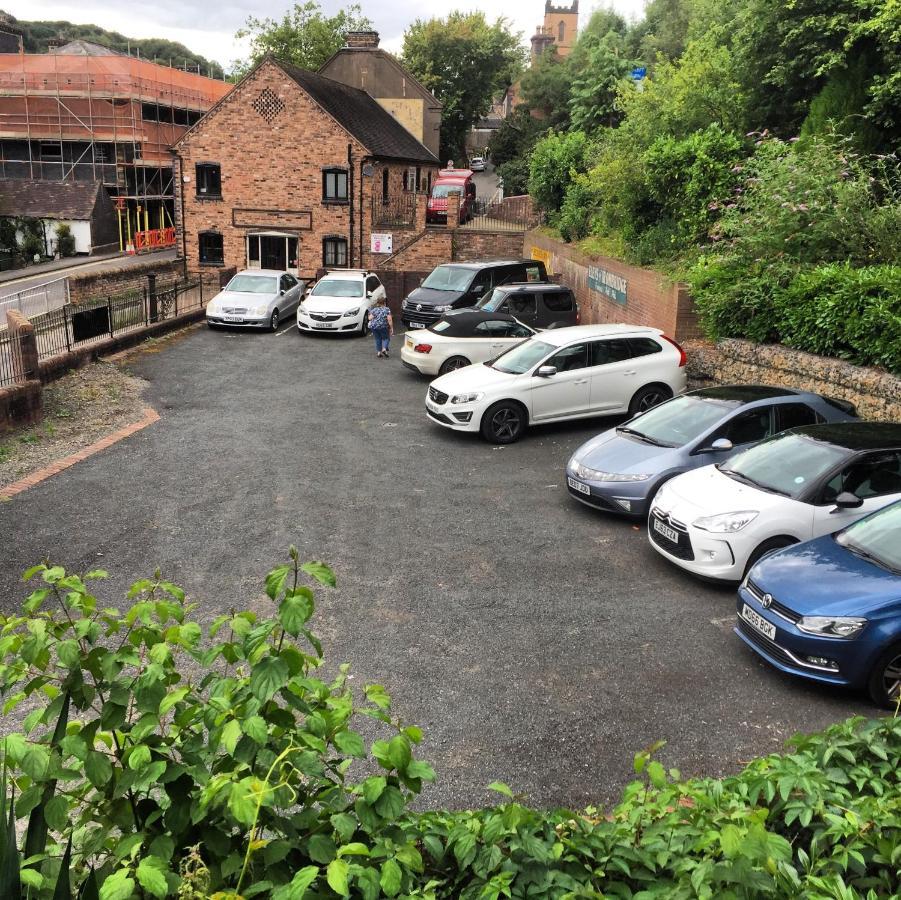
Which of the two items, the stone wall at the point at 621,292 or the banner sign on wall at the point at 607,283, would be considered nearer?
the stone wall at the point at 621,292

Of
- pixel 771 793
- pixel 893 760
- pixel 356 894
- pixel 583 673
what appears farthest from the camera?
pixel 583 673

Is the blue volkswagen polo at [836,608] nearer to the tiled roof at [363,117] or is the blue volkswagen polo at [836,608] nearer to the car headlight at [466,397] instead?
the car headlight at [466,397]

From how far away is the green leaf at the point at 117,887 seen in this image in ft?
7.55

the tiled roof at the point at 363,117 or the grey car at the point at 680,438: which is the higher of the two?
the tiled roof at the point at 363,117

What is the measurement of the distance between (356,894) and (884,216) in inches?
560

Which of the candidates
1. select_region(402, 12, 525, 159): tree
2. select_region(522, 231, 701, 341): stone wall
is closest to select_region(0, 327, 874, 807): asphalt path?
select_region(522, 231, 701, 341): stone wall

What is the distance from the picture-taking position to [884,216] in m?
13.8

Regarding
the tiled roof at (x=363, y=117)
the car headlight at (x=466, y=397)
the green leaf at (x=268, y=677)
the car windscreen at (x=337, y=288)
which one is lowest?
the car headlight at (x=466, y=397)

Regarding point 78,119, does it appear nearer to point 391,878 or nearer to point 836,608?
point 836,608

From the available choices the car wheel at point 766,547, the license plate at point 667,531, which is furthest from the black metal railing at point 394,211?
the car wheel at point 766,547

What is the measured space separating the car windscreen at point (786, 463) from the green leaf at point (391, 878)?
6.98 metres

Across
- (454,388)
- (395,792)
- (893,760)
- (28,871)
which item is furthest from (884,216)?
(28,871)

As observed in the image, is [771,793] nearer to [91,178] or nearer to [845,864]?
[845,864]

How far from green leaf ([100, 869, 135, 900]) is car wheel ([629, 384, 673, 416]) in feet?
42.6
